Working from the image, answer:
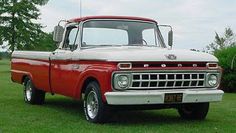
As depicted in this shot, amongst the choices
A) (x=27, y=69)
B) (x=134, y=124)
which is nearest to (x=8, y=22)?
(x=27, y=69)

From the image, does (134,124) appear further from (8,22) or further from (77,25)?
(8,22)

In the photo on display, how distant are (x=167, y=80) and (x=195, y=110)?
4.81 feet

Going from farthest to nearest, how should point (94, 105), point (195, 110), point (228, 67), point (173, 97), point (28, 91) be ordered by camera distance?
point (228, 67) < point (28, 91) < point (195, 110) < point (94, 105) < point (173, 97)

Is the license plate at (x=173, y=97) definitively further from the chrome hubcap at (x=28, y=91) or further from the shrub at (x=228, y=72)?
the shrub at (x=228, y=72)

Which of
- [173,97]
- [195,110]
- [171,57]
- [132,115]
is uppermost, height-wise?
[171,57]

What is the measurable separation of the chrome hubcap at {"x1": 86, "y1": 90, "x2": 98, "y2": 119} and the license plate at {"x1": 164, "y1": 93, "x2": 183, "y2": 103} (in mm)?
1227

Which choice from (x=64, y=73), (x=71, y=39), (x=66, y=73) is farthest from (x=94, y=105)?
(x=71, y=39)

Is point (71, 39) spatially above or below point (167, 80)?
above

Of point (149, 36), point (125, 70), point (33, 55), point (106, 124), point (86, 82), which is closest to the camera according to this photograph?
point (125, 70)

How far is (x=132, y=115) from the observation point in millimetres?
10883

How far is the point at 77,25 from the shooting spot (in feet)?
35.0

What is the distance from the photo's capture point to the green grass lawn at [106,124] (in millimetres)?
8703

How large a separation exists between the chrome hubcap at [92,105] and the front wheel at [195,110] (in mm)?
1657

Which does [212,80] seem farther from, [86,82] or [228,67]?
[228,67]
